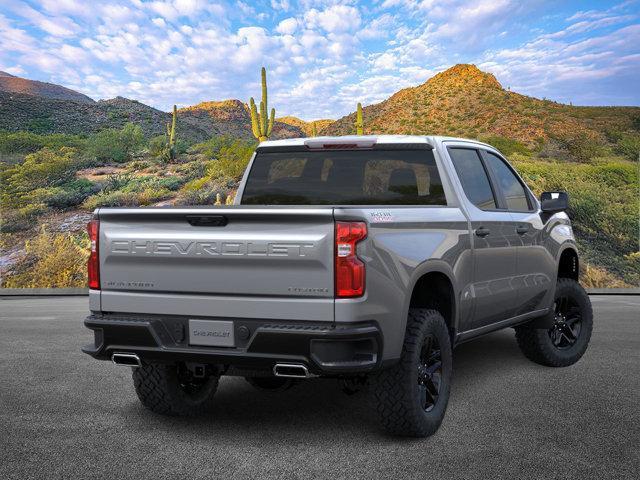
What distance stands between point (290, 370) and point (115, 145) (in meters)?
36.9

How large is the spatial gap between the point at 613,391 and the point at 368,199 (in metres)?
2.61

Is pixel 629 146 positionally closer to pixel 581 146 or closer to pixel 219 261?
pixel 581 146

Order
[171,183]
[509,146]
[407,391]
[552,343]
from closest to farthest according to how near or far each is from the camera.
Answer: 1. [407,391]
2. [552,343]
3. [171,183]
4. [509,146]

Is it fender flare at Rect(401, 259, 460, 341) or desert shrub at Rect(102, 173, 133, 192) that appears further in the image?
desert shrub at Rect(102, 173, 133, 192)

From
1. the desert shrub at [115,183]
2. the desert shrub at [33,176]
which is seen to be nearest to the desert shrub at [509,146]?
the desert shrub at [115,183]

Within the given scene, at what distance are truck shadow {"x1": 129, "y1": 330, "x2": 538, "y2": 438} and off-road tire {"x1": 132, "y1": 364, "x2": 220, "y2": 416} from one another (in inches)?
3.5

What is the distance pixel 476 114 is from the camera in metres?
60.3

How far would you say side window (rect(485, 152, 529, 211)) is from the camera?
7.09 metres

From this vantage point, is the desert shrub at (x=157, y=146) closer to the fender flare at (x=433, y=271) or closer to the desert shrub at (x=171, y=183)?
the desert shrub at (x=171, y=183)

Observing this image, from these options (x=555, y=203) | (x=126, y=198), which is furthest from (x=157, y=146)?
(x=555, y=203)

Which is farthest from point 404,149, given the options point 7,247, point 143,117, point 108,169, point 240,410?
point 143,117

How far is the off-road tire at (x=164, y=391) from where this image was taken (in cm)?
569

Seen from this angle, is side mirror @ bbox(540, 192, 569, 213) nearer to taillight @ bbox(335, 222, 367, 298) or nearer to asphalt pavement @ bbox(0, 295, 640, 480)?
asphalt pavement @ bbox(0, 295, 640, 480)

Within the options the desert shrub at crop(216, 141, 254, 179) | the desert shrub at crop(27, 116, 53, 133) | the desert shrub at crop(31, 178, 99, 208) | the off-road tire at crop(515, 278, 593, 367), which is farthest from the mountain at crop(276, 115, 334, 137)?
the off-road tire at crop(515, 278, 593, 367)
